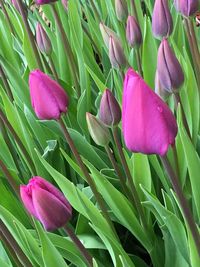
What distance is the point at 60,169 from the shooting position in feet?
2.98

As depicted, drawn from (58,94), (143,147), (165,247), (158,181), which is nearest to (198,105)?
(158,181)

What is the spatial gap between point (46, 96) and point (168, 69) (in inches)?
5.5

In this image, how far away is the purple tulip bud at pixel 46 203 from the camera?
19.9 inches

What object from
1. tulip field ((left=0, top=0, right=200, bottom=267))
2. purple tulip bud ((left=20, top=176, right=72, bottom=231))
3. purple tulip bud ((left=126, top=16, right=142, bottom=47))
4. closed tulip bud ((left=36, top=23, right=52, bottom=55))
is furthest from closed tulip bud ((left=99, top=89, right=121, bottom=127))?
closed tulip bud ((left=36, top=23, right=52, bottom=55))

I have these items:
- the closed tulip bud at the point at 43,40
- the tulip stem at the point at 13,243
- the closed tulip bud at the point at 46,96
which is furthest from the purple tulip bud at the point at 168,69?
the closed tulip bud at the point at 43,40

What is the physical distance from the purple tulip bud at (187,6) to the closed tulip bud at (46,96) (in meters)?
0.25

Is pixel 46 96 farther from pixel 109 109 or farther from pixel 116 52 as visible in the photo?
pixel 116 52

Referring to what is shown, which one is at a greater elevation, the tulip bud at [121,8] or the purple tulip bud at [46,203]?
the tulip bud at [121,8]

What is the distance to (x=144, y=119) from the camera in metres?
0.41

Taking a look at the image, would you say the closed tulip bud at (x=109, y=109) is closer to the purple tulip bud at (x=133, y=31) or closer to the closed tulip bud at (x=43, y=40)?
the purple tulip bud at (x=133, y=31)

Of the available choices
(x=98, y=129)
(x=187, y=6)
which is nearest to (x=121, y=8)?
(x=187, y=6)

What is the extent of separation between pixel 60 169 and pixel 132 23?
264mm

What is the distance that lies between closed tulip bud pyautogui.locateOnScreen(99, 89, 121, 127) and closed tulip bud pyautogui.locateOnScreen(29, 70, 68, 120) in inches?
2.3

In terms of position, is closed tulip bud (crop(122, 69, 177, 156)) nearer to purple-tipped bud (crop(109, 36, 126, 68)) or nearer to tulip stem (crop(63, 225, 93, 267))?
tulip stem (crop(63, 225, 93, 267))
